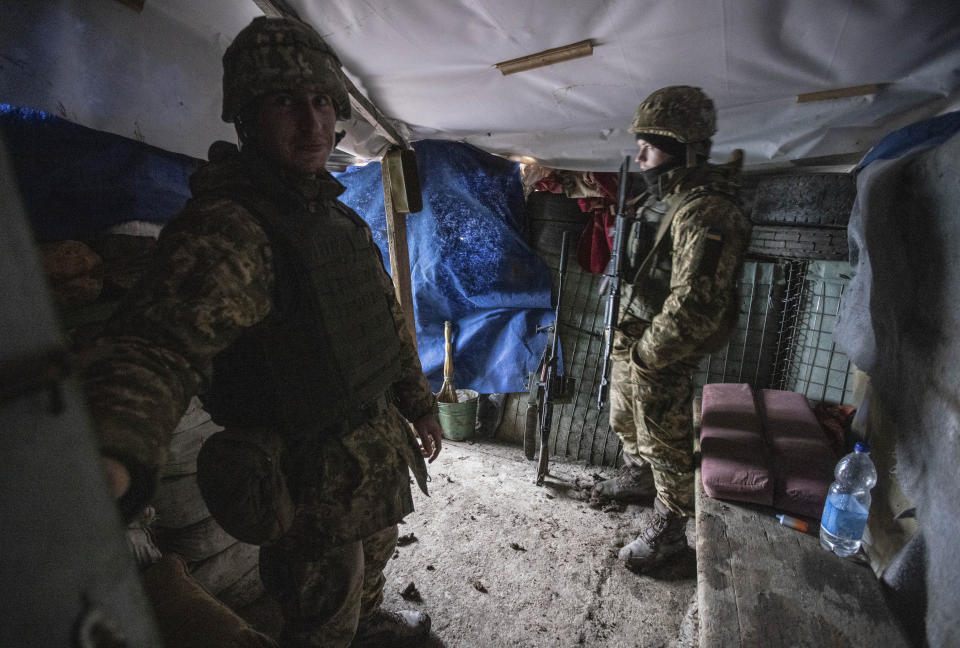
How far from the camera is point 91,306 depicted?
5.17 ft

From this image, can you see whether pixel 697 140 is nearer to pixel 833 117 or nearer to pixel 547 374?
pixel 833 117

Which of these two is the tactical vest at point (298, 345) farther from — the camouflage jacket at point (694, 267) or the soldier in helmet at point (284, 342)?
the camouflage jacket at point (694, 267)

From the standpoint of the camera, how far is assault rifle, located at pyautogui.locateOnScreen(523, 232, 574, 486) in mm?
3514

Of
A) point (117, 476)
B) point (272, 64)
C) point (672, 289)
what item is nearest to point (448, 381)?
point (672, 289)

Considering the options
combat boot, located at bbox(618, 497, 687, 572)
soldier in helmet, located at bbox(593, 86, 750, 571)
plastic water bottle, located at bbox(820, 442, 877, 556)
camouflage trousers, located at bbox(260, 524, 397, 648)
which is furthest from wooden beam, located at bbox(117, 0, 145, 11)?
combat boot, located at bbox(618, 497, 687, 572)

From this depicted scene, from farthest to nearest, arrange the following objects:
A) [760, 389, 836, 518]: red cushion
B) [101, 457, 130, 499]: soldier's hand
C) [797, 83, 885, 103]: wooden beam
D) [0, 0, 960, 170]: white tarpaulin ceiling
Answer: [797, 83, 885, 103]: wooden beam, [760, 389, 836, 518]: red cushion, [0, 0, 960, 170]: white tarpaulin ceiling, [101, 457, 130, 499]: soldier's hand

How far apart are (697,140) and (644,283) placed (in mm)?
833

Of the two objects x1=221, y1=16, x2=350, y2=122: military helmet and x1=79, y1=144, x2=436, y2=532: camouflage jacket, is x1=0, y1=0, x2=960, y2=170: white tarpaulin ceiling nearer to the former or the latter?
x1=221, y1=16, x2=350, y2=122: military helmet

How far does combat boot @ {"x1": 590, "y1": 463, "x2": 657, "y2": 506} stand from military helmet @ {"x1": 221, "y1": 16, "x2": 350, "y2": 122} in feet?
10.5

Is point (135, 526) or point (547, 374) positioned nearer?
point (135, 526)

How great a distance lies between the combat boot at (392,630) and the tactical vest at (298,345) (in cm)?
129

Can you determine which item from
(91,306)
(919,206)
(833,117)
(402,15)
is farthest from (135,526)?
(833,117)

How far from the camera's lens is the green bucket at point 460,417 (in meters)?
4.20

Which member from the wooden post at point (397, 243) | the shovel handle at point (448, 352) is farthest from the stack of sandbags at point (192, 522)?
the shovel handle at point (448, 352)
